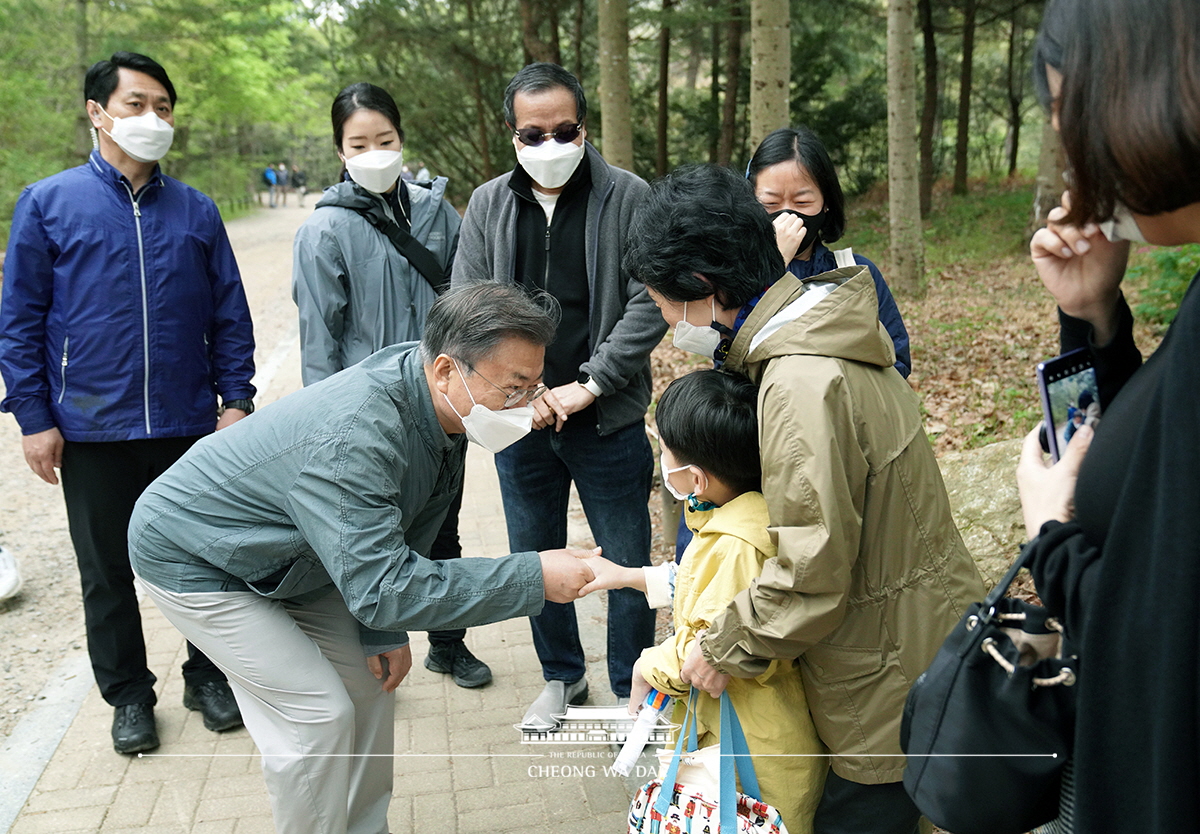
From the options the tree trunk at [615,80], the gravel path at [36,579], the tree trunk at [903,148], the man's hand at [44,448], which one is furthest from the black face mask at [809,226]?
the tree trunk at [903,148]

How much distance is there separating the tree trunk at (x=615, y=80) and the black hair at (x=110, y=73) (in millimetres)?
5608

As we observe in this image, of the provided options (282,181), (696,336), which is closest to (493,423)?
(696,336)

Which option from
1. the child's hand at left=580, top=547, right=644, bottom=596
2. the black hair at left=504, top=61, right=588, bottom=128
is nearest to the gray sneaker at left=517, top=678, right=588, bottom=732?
the child's hand at left=580, top=547, right=644, bottom=596

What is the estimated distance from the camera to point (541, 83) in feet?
11.6

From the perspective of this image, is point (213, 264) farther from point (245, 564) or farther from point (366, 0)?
point (366, 0)

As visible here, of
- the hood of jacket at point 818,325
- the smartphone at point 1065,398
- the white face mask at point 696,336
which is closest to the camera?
the smartphone at point 1065,398

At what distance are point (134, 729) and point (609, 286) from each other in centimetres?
253

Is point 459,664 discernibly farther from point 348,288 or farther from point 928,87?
point 928,87

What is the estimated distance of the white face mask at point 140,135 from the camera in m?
3.70

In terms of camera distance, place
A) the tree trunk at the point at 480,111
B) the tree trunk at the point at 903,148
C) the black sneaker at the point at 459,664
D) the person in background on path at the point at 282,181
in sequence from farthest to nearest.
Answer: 1. the person in background on path at the point at 282,181
2. the tree trunk at the point at 480,111
3. the tree trunk at the point at 903,148
4. the black sneaker at the point at 459,664

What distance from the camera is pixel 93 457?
3.64 metres

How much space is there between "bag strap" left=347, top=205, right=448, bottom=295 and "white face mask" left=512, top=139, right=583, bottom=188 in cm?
72

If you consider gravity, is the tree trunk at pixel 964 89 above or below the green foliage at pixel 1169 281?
above

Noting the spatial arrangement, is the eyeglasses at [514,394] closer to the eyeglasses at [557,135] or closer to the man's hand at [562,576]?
the man's hand at [562,576]
